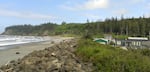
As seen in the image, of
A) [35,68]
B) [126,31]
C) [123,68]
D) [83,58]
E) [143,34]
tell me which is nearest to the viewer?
[123,68]

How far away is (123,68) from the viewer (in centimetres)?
1295

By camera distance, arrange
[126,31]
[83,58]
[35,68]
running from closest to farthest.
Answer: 1. [35,68]
2. [83,58]
3. [126,31]

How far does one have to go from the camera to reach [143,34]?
111 m

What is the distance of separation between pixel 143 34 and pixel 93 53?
321 ft

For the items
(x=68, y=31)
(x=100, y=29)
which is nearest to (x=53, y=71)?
(x=100, y=29)

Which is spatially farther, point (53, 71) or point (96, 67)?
point (96, 67)

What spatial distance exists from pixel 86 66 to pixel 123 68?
2.44 m

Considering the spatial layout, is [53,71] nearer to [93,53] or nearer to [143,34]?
[93,53]

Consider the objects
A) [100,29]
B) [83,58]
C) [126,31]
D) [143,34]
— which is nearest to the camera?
[83,58]

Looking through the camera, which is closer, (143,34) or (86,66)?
(86,66)

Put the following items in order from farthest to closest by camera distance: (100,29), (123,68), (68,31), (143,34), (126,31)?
(68,31) < (100,29) < (126,31) < (143,34) < (123,68)

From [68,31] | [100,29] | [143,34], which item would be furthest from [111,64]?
[68,31]

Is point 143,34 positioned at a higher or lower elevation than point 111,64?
lower

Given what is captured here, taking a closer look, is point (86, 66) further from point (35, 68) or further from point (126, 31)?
point (126, 31)
